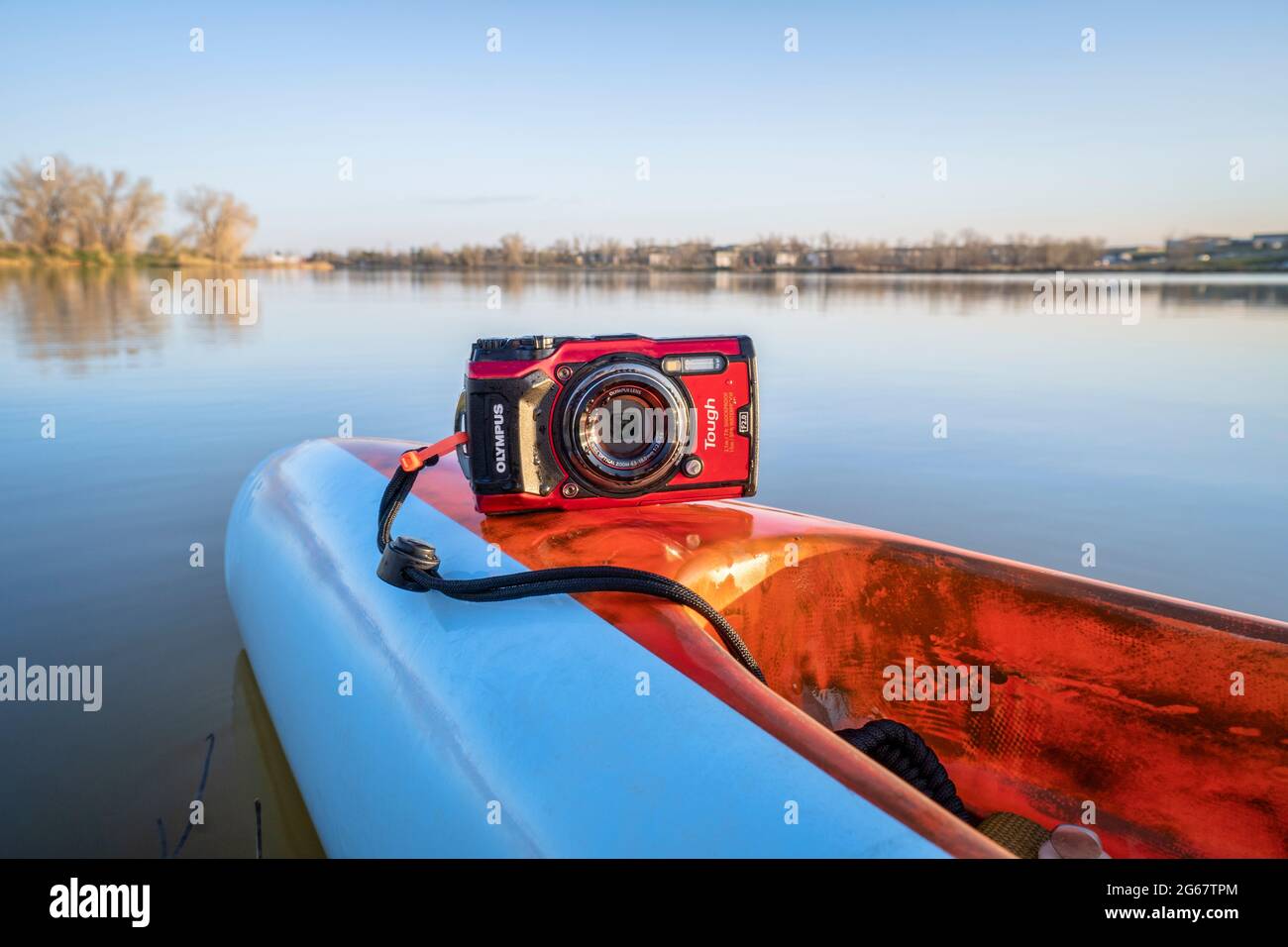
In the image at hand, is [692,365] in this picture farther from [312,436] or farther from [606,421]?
[312,436]

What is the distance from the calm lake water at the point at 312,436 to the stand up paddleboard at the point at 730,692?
1.52ft

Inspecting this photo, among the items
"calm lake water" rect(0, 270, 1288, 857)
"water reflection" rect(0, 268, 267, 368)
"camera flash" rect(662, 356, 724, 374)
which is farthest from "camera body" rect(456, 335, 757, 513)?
"water reflection" rect(0, 268, 267, 368)

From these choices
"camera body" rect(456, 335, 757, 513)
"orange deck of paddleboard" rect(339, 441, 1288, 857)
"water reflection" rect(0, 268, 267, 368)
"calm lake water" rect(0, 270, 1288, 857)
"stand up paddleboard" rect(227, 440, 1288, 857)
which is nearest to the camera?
"stand up paddleboard" rect(227, 440, 1288, 857)

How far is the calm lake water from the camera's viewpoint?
6.83ft

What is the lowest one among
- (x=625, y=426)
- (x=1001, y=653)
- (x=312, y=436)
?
(x=1001, y=653)

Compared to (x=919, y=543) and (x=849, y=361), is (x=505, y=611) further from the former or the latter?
(x=849, y=361)

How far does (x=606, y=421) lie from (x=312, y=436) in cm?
395

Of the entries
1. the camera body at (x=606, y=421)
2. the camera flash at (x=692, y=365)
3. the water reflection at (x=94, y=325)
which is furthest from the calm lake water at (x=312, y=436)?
the camera flash at (x=692, y=365)

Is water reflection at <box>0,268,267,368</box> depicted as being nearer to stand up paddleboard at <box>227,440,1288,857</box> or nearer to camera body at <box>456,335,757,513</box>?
stand up paddleboard at <box>227,440,1288,857</box>

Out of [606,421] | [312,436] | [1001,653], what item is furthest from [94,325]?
[1001,653]

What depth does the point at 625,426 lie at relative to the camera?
1.55 m

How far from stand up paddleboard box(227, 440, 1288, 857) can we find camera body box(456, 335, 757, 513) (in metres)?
0.08

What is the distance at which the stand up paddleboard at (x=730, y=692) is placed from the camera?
3.16ft
